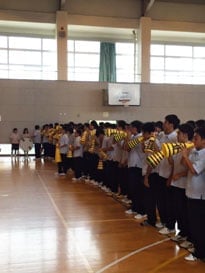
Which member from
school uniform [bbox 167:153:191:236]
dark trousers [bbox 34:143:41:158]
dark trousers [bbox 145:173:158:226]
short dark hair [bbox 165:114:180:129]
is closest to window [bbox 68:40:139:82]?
dark trousers [bbox 34:143:41:158]

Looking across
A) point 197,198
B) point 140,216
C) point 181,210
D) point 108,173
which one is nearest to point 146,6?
point 108,173

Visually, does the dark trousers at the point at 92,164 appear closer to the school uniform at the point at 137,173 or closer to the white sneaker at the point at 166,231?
the school uniform at the point at 137,173

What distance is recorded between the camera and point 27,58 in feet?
61.3

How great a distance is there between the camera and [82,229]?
532 centimetres

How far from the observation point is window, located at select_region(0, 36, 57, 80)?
60.0 feet

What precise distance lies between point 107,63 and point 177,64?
3.78 metres

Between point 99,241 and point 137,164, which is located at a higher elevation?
point 137,164

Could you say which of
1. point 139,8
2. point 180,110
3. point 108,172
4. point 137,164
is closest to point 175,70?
point 180,110

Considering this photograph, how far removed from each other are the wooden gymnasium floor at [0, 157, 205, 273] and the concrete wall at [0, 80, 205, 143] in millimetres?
9850

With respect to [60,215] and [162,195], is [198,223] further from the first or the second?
[60,215]

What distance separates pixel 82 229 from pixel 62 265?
1382mm

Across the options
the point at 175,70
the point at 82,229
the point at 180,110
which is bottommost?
the point at 82,229

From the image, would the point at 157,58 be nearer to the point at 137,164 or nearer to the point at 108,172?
the point at 108,172

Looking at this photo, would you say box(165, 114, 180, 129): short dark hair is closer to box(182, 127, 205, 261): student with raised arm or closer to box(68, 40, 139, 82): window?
box(182, 127, 205, 261): student with raised arm
